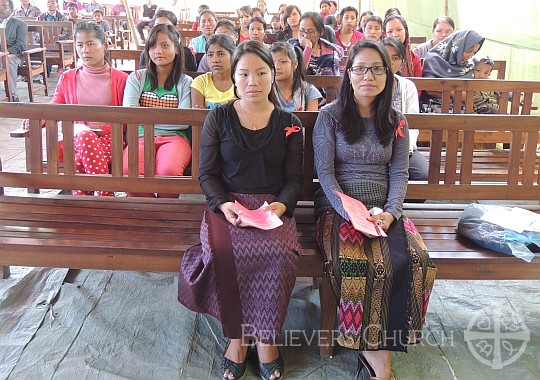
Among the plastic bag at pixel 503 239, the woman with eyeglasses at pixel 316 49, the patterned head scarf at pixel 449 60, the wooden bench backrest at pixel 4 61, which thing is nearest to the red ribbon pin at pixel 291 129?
the plastic bag at pixel 503 239

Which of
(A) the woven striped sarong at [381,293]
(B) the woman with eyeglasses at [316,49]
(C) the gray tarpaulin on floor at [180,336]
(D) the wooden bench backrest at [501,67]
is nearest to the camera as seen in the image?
(A) the woven striped sarong at [381,293]

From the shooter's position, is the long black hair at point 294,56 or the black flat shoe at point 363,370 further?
the long black hair at point 294,56

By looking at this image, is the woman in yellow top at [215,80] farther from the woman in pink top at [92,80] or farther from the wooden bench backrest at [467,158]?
the wooden bench backrest at [467,158]

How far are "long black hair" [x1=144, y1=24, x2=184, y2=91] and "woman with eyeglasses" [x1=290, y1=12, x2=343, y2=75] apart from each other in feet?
4.84

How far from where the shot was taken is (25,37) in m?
8.28

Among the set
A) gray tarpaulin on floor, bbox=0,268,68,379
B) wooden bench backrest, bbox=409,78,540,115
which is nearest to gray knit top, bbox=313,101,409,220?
gray tarpaulin on floor, bbox=0,268,68,379

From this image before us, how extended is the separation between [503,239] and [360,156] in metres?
0.67

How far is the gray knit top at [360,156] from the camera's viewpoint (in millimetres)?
2570

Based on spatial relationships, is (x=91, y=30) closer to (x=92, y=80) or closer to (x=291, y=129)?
(x=92, y=80)

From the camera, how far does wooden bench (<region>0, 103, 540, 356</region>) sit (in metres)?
2.42

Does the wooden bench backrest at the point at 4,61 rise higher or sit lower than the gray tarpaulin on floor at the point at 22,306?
higher

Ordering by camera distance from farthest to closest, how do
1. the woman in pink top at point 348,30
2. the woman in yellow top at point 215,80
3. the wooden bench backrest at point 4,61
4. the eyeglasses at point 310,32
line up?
the wooden bench backrest at point 4,61
the woman in pink top at point 348,30
the eyeglasses at point 310,32
the woman in yellow top at point 215,80

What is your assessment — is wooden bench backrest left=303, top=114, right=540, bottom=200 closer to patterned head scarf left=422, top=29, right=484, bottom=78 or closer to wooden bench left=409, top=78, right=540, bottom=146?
wooden bench left=409, top=78, right=540, bottom=146

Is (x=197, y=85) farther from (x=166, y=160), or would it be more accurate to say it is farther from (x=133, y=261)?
(x=133, y=261)
